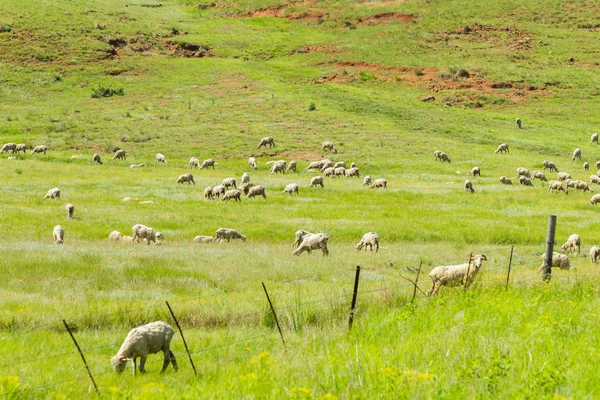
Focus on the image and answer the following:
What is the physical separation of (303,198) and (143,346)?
26697 mm

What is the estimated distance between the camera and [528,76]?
8431 cm

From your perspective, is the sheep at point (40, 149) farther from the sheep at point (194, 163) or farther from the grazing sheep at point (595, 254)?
the grazing sheep at point (595, 254)

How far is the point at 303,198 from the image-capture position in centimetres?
3619

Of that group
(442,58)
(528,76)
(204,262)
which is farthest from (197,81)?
(204,262)

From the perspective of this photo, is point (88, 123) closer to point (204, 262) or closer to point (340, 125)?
point (340, 125)

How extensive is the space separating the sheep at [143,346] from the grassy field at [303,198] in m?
0.26

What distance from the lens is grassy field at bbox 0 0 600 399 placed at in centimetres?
869

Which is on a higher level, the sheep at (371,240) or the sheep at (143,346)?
the sheep at (143,346)

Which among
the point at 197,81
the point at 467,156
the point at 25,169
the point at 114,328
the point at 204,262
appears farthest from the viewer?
the point at 197,81

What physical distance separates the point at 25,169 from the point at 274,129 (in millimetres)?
24757

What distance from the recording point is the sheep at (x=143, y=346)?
9609mm

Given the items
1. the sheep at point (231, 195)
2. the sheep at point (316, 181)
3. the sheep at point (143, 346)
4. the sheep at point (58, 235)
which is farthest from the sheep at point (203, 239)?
the sheep at point (143, 346)

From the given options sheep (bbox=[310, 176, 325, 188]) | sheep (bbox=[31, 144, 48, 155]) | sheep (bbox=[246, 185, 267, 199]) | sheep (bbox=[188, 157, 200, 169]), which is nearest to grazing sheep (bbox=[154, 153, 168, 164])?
sheep (bbox=[188, 157, 200, 169])

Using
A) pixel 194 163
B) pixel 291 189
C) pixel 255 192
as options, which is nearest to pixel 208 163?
pixel 194 163
